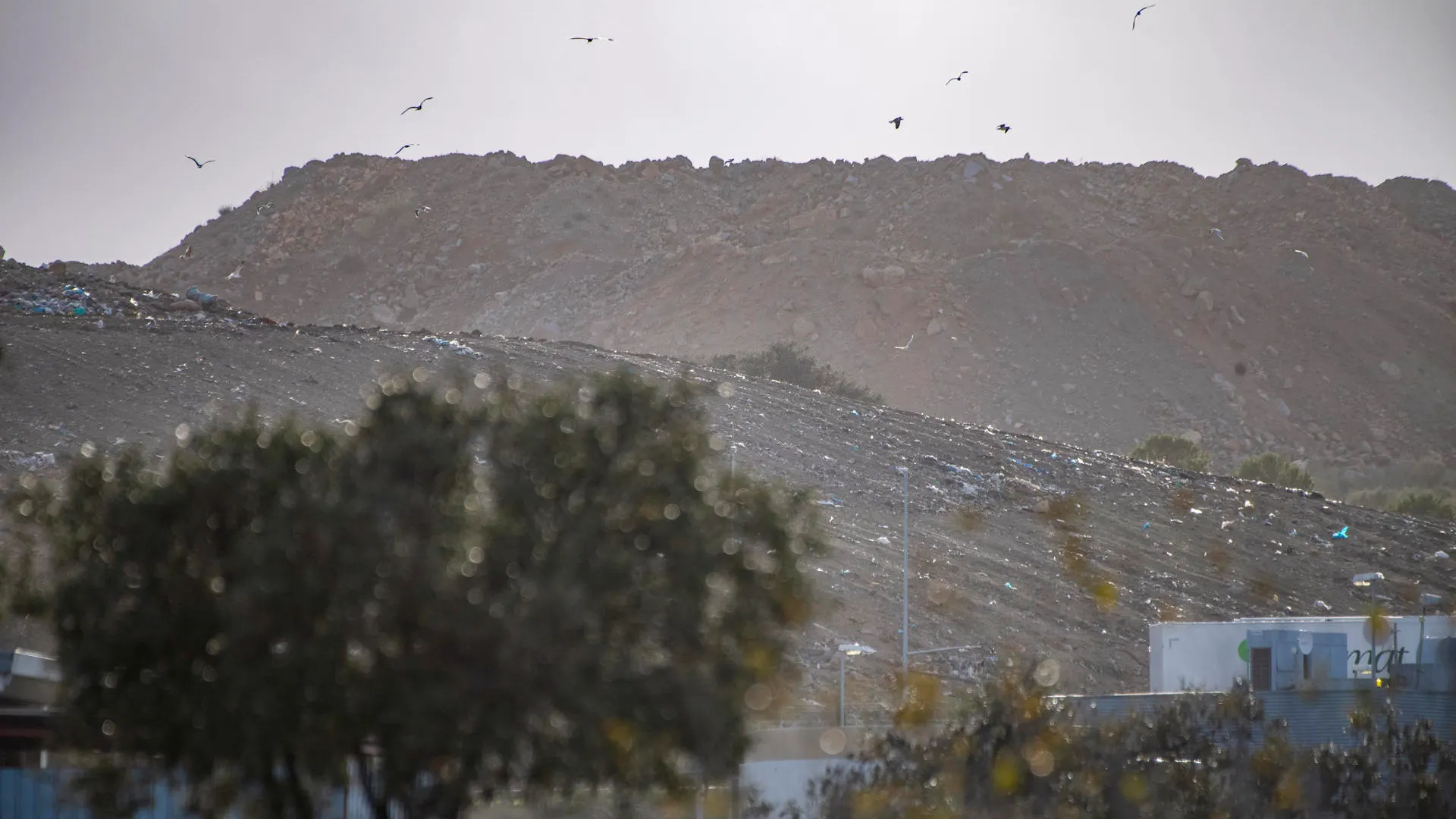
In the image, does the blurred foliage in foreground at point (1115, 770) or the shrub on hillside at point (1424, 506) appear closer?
the blurred foliage in foreground at point (1115, 770)

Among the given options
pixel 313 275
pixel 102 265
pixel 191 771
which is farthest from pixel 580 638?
pixel 102 265

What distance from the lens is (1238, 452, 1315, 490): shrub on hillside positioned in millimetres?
53094

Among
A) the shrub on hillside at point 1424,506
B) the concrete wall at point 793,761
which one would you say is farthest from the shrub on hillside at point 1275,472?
the concrete wall at point 793,761

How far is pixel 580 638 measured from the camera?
7.62 metres

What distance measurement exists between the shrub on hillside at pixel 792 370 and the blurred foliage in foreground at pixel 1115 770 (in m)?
33.9

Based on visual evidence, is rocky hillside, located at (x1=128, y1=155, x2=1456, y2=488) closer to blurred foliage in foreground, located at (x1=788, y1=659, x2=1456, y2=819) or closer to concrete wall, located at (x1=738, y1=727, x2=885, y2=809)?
blurred foliage in foreground, located at (x1=788, y1=659, x2=1456, y2=819)

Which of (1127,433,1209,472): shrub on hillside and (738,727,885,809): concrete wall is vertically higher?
(1127,433,1209,472): shrub on hillside

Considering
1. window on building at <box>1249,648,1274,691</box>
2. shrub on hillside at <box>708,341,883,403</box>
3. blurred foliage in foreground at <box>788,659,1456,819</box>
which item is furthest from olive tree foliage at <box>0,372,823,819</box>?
shrub on hillside at <box>708,341,883,403</box>

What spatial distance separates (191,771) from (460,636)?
5.54ft

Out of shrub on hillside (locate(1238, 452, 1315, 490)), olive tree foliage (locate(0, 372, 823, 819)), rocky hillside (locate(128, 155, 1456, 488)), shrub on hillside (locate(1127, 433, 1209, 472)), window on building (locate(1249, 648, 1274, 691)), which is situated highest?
rocky hillside (locate(128, 155, 1456, 488))

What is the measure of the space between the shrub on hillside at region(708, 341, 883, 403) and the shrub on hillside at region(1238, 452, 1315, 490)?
Result: 13.7m

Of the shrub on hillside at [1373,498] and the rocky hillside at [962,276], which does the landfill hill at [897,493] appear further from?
the rocky hillside at [962,276]

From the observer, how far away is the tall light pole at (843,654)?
20.3 metres

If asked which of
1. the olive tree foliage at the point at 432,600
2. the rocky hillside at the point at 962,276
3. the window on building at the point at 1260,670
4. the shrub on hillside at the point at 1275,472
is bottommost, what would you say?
the window on building at the point at 1260,670
